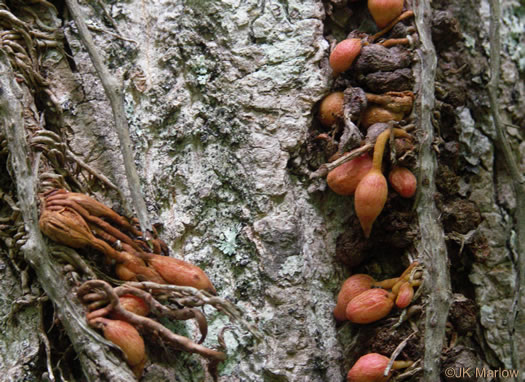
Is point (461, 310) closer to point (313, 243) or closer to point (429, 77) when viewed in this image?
point (313, 243)

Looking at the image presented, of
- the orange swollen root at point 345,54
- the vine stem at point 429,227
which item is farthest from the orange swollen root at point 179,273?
the orange swollen root at point 345,54

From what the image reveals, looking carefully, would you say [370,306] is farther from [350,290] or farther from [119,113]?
[119,113]

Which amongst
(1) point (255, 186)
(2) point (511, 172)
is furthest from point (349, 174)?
(2) point (511, 172)

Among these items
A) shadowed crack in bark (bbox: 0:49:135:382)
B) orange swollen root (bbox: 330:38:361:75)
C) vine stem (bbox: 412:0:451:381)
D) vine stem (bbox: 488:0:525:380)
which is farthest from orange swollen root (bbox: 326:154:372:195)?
shadowed crack in bark (bbox: 0:49:135:382)

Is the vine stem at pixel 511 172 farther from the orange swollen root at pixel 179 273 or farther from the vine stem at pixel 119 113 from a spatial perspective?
the vine stem at pixel 119 113

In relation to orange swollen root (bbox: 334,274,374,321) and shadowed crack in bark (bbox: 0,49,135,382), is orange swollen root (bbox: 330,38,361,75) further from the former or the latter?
shadowed crack in bark (bbox: 0,49,135,382)

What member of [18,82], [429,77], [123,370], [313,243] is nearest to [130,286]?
[123,370]
